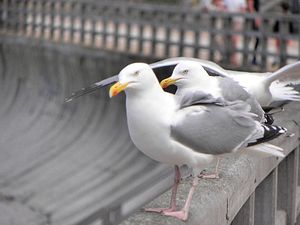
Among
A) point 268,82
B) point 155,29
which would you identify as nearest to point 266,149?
point 268,82

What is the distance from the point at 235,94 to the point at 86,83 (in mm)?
8778

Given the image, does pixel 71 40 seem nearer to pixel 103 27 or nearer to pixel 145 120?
pixel 103 27

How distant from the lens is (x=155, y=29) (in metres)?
11.2

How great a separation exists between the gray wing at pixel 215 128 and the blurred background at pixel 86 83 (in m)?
3.38

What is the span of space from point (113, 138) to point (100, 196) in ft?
7.07

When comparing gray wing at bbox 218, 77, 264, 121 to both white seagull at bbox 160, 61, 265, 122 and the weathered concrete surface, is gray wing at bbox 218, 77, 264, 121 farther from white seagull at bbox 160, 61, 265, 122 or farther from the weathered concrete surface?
the weathered concrete surface

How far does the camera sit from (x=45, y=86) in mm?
11180

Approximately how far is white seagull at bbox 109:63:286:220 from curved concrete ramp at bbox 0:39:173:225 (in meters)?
3.45

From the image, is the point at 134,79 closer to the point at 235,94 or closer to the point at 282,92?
the point at 235,94

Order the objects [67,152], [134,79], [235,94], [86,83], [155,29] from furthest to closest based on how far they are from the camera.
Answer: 1. [155,29]
2. [86,83]
3. [67,152]
4. [235,94]
5. [134,79]

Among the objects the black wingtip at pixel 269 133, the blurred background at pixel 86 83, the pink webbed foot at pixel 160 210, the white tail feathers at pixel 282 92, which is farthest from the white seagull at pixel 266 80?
the blurred background at pixel 86 83

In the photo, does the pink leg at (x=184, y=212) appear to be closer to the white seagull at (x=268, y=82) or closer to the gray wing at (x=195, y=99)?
the gray wing at (x=195, y=99)

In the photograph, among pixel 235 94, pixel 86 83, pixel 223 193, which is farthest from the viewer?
pixel 86 83

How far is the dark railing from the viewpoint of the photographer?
955cm
